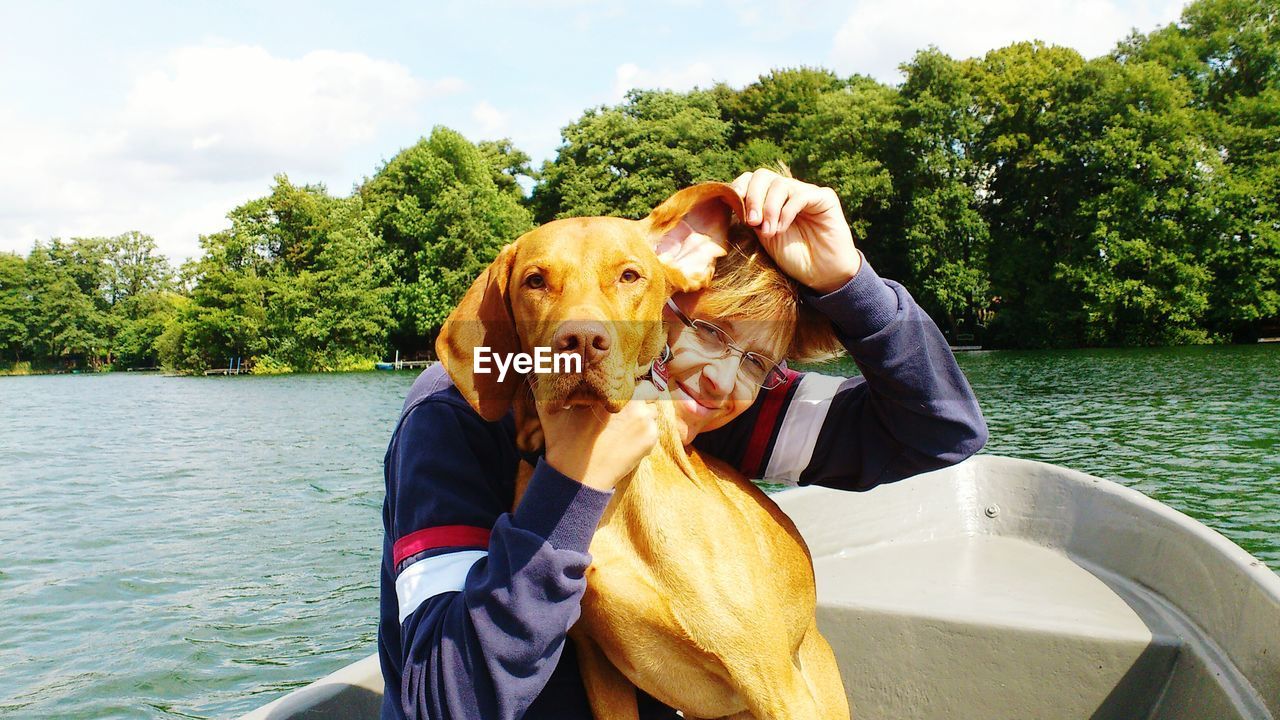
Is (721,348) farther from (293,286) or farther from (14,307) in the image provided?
(14,307)

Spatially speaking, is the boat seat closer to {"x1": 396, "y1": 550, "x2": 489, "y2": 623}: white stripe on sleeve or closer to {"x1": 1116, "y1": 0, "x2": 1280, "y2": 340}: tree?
{"x1": 396, "y1": 550, "x2": 489, "y2": 623}: white stripe on sleeve

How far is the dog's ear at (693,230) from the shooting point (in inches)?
77.5

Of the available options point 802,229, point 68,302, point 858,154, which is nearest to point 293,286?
point 858,154

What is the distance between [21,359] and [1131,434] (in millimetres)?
100723

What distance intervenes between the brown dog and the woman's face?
0.51 ft

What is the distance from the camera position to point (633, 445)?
1.67 m

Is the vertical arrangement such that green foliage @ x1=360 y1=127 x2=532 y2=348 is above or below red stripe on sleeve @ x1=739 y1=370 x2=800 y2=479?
above

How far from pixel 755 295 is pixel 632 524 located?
0.63 m

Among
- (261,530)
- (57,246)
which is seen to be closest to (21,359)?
(57,246)

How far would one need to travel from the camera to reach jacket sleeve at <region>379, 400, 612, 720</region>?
1528 millimetres

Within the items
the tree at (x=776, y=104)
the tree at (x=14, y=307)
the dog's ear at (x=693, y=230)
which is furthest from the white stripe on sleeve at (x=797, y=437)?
the tree at (x=14, y=307)

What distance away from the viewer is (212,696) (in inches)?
302

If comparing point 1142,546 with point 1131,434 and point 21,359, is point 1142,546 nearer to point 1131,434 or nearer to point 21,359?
point 1131,434

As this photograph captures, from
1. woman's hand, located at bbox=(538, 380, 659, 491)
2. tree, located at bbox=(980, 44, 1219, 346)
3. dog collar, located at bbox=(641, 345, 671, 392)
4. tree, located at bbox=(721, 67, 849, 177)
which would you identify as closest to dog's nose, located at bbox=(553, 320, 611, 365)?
woman's hand, located at bbox=(538, 380, 659, 491)
